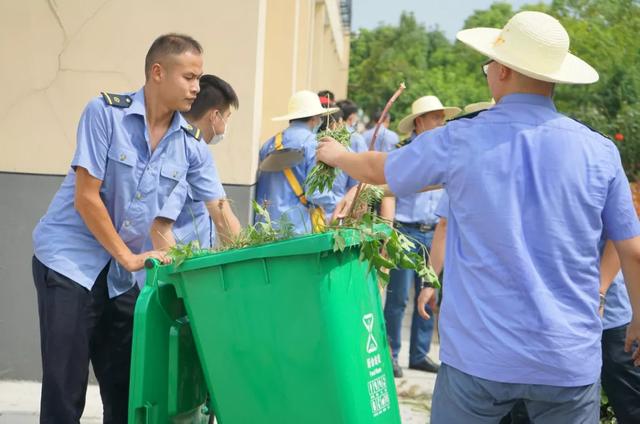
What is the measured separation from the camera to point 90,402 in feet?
19.7

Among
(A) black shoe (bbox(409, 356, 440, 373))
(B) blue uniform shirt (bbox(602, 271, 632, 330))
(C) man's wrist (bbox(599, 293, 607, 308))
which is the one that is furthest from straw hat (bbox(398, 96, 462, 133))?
(C) man's wrist (bbox(599, 293, 607, 308))

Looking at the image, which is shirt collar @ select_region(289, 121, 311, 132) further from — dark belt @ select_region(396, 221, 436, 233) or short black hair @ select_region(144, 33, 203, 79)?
short black hair @ select_region(144, 33, 203, 79)

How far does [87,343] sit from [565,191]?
83.7 inches

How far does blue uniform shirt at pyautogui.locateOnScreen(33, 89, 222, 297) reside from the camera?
13.3ft

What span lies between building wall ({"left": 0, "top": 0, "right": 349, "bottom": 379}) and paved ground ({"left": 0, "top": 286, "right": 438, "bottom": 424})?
0.15 meters

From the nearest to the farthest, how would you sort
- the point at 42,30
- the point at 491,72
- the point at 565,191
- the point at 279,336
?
the point at 565,191 < the point at 491,72 < the point at 279,336 < the point at 42,30

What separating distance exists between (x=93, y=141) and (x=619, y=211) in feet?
6.87

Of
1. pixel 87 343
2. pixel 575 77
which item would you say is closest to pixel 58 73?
pixel 87 343

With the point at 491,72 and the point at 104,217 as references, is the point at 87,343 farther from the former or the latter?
the point at 491,72

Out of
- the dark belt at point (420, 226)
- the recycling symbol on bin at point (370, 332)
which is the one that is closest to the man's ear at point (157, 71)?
the recycling symbol on bin at point (370, 332)

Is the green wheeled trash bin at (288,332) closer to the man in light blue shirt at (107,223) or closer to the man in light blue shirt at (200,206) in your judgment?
the man in light blue shirt at (107,223)

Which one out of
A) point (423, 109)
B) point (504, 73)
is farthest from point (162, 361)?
point (423, 109)

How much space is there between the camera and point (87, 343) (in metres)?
Answer: 4.09

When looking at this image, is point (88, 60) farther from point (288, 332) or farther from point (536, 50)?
point (536, 50)
